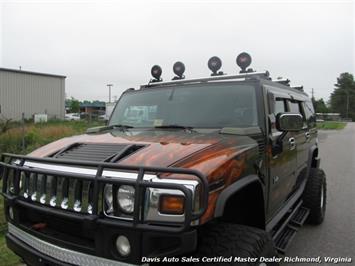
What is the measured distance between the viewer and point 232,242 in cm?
230

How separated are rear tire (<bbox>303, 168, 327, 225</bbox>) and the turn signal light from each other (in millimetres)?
3429

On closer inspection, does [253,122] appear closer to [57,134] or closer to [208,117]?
[208,117]

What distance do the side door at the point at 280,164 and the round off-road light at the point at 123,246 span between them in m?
1.61

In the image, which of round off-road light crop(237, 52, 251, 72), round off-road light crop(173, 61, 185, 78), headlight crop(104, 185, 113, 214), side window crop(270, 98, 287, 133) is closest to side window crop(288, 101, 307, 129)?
side window crop(270, 98, 287, 133)

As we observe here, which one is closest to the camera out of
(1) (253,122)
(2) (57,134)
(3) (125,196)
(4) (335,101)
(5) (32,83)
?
(3) (125,196)

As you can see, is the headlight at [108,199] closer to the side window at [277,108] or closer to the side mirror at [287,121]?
the side mirror at [287,121]

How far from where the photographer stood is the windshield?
338cm

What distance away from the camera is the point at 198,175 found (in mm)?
1966

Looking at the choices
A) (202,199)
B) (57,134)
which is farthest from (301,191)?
(57,134)

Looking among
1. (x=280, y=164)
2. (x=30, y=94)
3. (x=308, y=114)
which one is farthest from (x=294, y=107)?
(x=30, y=94)

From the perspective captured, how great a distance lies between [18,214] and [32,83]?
32150 mm

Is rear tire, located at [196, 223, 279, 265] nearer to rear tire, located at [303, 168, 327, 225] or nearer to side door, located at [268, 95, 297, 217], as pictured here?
side door, located at [268, 95, 297, 217]

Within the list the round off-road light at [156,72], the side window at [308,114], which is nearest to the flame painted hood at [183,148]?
the round off-road light at [156,72]

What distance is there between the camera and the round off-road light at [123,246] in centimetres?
211
